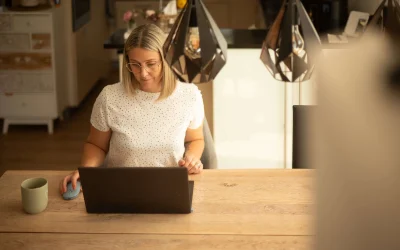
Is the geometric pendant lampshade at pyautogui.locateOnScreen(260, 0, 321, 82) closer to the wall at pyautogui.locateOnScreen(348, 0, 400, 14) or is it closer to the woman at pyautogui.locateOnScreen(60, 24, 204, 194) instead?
the woman at pyautogui.locateOnScreen(60, 24, 204, 194)

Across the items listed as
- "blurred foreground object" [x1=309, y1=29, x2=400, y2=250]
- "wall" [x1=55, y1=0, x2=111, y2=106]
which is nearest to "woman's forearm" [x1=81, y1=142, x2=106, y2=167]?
"blurred foreground object" [x1=309, y1=29, x2=400, y2=250]

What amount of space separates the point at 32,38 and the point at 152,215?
3.65 m

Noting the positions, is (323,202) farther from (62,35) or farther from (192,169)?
(62,35)

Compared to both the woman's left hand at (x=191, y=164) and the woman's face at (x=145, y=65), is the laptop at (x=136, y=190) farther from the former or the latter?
the woman's face at (x=145, y=65)

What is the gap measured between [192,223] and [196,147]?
63cm

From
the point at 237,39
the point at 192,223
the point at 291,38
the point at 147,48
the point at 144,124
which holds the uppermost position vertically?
the point at 291,38

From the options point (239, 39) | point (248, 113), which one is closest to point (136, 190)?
point (248, 113)

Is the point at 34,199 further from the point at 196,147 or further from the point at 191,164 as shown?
the point at 196,147

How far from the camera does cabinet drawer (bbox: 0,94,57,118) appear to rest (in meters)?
5.31

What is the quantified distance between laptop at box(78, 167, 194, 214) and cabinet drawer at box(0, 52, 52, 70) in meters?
3.53

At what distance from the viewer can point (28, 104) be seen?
17.5ft

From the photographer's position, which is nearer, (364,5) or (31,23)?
(364,5)

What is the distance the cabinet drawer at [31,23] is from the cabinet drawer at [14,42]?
6 centimetres

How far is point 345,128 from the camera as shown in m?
0.27
